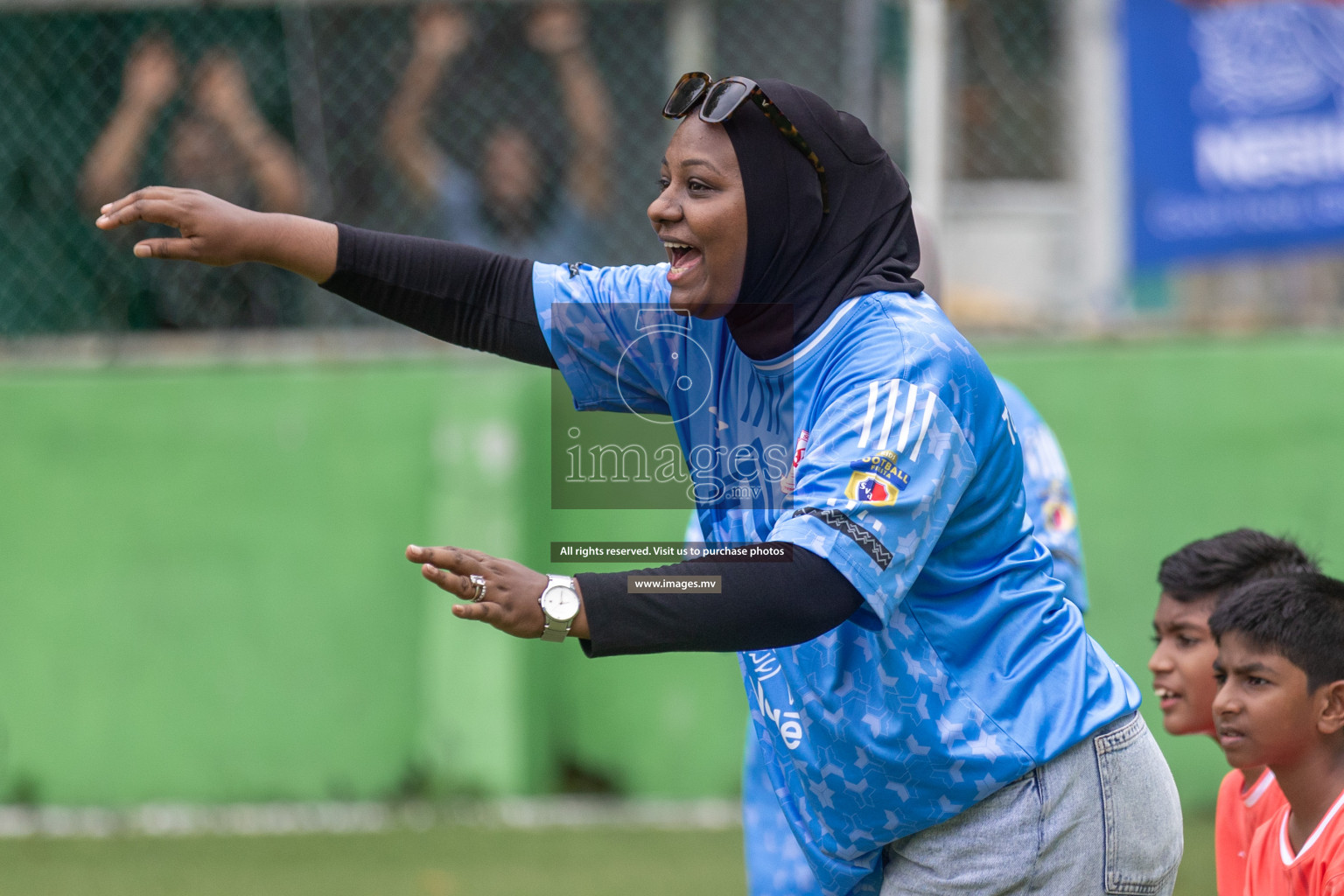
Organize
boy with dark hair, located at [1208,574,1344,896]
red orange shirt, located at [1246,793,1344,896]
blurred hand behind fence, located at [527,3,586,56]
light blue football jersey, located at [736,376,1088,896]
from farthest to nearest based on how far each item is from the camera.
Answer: blurred hand behind fence, located at [527,3,586,56] < light blue football jersey, located at [736,376,1088,896] < boy with dark hair, located at [1208,574,1344,896] < red orange shirt, located at [1246,793,1344,896]

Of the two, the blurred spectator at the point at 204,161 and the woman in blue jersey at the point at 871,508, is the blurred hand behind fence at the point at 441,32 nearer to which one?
the blurred spectator at the point at 204,161

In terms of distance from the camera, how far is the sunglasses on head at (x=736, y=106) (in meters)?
2.13

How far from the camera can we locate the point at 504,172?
5.51 meters

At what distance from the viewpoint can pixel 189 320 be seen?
17.8ft

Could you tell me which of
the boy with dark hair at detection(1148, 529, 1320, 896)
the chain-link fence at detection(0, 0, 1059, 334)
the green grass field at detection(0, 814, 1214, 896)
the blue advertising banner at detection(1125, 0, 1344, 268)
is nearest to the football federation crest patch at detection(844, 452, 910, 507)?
the boy with dark hair at detection(1148, 529, 1320, 896)

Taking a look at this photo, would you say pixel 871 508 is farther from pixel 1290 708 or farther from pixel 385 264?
pixel 1290 708

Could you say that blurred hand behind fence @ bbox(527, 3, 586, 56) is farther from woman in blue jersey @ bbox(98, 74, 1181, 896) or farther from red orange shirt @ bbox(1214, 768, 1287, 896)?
red orange shirt @ bbox(1214, 768, 1287, 896)

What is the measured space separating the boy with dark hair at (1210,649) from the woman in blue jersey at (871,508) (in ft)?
2.66

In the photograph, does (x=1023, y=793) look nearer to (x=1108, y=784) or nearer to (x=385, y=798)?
(x=1108, y=784)

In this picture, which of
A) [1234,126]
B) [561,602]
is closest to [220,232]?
[561,602]

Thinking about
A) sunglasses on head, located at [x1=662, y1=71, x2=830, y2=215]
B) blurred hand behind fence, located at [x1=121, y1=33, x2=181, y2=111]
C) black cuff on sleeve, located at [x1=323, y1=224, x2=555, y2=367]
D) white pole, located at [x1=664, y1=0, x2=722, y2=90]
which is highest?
white pole, located at [x1=664, y1=0, x2=722, y2=90]

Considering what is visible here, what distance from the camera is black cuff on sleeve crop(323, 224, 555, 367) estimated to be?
246 centimetres

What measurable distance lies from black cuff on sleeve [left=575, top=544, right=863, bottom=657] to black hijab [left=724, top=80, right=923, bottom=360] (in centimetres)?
45

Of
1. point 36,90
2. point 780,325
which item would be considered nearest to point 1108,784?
point 780,325
